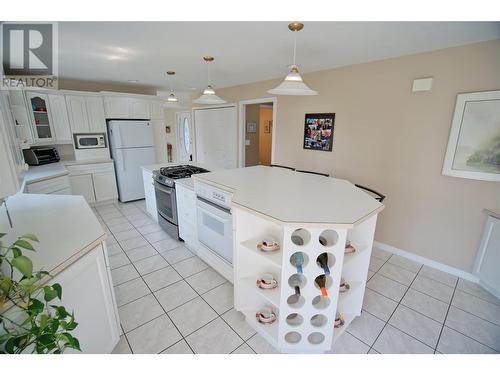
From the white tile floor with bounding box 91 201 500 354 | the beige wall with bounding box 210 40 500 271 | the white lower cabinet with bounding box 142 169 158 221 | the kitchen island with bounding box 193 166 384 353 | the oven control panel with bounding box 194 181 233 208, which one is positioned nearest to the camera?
the kitchen island with bounding box 193 166 384 353

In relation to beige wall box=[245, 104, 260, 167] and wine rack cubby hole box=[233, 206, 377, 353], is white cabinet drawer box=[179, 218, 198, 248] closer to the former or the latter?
wine rack cubby hole box=[233, 206, 377, 353]

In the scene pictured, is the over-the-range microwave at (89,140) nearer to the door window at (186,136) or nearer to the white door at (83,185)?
the white door at (83,185)

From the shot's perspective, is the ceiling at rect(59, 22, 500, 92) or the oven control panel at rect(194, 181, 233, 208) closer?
the ceiling at rect(59, 22, 500, 92)

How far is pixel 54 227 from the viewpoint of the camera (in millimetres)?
1489

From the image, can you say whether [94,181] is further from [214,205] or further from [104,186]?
[214,205]

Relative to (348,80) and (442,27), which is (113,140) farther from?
(442,27)

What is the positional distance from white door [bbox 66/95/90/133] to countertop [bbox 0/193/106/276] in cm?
238

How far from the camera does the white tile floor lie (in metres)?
1.64

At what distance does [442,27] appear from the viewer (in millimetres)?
1775

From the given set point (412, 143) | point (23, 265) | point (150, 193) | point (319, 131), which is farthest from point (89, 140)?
point (412, 143)

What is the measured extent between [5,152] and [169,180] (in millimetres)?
1775

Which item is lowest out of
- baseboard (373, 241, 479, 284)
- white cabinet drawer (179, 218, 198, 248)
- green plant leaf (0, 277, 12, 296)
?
baseboard (373, 241, 479, 284)

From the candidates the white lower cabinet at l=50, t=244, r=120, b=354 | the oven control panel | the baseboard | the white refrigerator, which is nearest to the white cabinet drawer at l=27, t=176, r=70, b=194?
the white refrigerator
